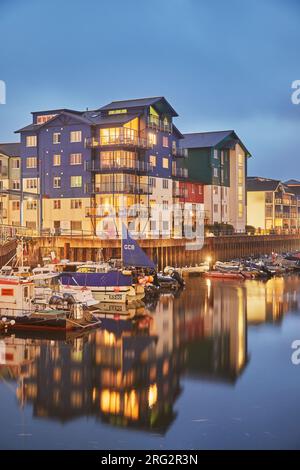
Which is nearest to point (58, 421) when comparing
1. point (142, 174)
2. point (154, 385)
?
point (154, 385)

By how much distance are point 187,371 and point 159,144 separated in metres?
45.8

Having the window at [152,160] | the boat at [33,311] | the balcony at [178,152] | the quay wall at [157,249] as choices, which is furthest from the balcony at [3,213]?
the boat at [33,311]

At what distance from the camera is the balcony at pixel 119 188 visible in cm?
6238

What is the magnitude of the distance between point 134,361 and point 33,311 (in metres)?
7.64

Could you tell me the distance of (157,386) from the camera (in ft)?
77.6

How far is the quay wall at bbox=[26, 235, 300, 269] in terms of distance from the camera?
179ft

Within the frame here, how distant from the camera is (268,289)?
177ft

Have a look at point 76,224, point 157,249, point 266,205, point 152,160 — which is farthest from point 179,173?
point 266,205

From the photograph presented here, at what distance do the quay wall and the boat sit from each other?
1496 centimetres

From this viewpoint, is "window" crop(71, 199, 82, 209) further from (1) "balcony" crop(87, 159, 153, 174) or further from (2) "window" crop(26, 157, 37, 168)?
(2) "window" crop(26, 157, 37, 168)

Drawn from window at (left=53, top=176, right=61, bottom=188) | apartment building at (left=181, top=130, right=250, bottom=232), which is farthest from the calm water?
apartment building at (left=181, top=130, right=250, bottom=232)

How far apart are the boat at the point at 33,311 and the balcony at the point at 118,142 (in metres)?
30.8

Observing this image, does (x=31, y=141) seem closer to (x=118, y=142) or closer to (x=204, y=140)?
(x=118, y=142)

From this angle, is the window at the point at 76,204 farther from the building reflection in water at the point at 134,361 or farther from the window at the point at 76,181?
the building reflection in water at the point at 134,361
